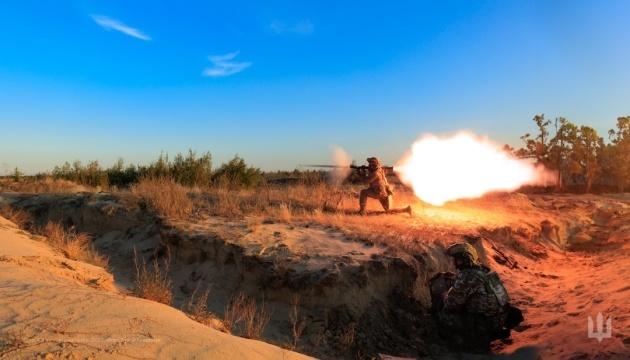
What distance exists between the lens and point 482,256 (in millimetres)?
10484

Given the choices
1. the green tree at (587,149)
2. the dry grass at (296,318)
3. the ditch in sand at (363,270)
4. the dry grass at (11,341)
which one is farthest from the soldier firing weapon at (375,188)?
the green tree at (587,149)

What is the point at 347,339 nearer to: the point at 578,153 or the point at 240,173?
the point at 240,173

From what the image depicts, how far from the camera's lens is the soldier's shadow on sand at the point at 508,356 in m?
5.99

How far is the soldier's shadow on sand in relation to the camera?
19.7 ft

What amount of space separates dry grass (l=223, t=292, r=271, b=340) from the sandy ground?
1228 mm

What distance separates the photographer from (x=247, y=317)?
20.5ft

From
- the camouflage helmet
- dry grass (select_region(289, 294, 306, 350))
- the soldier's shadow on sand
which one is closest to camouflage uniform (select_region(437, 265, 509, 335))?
the soldier's shadow on sand

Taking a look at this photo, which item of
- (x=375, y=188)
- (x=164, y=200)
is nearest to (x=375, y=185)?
(x=375, y=188)

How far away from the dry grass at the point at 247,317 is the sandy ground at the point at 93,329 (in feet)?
4.03

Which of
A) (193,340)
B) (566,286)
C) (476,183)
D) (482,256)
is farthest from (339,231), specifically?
(476,183)

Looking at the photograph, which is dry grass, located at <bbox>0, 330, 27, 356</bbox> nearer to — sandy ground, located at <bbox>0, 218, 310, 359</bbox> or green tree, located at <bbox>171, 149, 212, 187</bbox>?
sandy ground, located at <bbox>0, 218, 310, 359</bbox>

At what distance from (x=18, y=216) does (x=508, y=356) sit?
12922 mm

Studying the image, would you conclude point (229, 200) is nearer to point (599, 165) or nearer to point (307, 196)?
point (307, 196)
